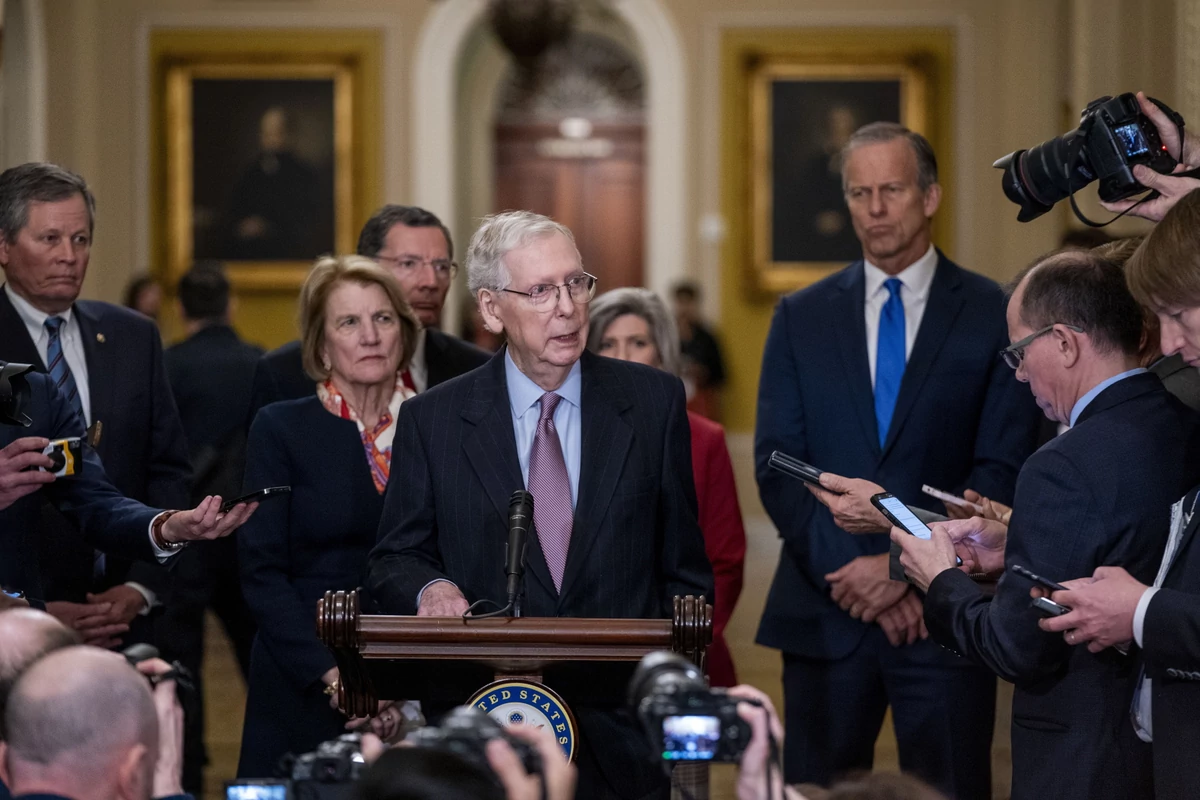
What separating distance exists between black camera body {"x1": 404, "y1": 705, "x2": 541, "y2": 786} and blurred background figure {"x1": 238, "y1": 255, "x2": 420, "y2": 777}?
1560 millimetres

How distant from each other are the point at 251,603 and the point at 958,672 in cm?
174

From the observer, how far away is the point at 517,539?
101 inches

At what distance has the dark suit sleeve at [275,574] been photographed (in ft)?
11.1

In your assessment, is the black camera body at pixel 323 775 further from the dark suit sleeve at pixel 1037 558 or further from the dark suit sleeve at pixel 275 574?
the dark suit sleeve at pixel 275 574

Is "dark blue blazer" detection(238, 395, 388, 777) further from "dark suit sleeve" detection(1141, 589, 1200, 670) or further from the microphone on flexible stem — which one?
"dark suit sleeve" detection(1141, 589, 1200, 670)

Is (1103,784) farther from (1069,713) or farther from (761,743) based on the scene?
(761,743)

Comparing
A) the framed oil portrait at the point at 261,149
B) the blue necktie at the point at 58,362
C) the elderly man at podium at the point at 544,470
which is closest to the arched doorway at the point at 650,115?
the framed oil portrait at the point at 261,149

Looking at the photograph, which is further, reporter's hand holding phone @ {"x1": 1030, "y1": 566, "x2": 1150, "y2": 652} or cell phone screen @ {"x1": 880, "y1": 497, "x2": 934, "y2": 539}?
cell phone screen @ {"x1": 880, "y1": 497, "x2": 934, "y2": 539}

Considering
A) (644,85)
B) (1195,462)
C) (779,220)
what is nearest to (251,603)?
(1195,462)

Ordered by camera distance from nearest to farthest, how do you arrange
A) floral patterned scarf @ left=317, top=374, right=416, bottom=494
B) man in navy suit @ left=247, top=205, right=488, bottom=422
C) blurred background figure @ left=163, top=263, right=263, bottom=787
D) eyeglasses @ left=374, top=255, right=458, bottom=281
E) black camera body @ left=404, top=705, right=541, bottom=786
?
1. black camera body @ left=404, top=705, right=541, bottom=786
2. floral patterned scarf @ left=317, top=374, right=416, bottom=494
3. man in navy suit @ left=247, top=205, right=488, bottom=422
4. eyeglasses @ left=374, top=255, right=458, bottom=281
5. blurred background figure @ left=163, top=263, right=263, bottom=787

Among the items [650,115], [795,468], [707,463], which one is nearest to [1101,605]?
[795,468]

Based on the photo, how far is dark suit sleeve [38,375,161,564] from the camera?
11.3 ft

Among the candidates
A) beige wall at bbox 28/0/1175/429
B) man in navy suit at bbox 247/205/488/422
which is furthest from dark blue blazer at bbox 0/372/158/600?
beige wall at bbox 28/0/1175/429

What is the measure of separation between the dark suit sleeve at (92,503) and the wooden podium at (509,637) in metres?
1.09
